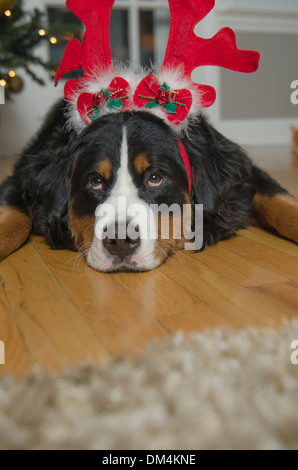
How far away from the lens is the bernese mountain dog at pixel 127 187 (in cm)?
169

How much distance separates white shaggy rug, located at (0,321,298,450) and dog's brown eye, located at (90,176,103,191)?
824mm

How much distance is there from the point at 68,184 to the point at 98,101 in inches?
13.7

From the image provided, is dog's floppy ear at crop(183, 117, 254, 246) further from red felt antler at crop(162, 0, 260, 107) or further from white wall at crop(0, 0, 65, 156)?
white wall at crop(0, 0, 65, 156)

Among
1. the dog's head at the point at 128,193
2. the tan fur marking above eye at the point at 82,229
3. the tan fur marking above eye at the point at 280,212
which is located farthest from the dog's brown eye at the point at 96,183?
the tan fur marking above eye at the point at 280,212

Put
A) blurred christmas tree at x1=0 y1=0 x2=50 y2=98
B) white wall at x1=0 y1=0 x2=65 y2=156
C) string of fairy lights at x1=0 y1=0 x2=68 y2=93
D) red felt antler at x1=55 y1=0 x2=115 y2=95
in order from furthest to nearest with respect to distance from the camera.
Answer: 1. white wall at x1=0 y1=0 x2=65 y2=156
2. blurred christmas tree at x1=0 y1=0 x2=50 y2=98
3. string of fairy lights at x1=0 y1=0 x2=68 y2=93
4. red felt antler at x1=55 y1=0 x2=115 y2=95

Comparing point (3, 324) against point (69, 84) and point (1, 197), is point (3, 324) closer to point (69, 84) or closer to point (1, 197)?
point (1, 197)

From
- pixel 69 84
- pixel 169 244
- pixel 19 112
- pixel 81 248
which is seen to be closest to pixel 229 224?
pixel 169 244

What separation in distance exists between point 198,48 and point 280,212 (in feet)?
2.42

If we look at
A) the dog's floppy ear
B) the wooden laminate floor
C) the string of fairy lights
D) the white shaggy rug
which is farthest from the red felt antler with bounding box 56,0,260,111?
the string of fairy lights

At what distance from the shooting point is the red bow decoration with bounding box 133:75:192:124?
1.84 meters

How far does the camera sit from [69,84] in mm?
1975

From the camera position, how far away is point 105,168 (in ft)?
5.58

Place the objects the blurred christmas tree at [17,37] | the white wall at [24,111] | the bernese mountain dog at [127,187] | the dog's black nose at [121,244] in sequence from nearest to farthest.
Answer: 1. the dog's black nose at [121,244]
2. the bernese mountain dog at [127,187]
3. the blurred christmas tree at [17,37]
4. the white wall at [24,111]

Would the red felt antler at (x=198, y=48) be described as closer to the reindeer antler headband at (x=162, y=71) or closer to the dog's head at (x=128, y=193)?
the reindeer antler headband at (x=162, y=71)
